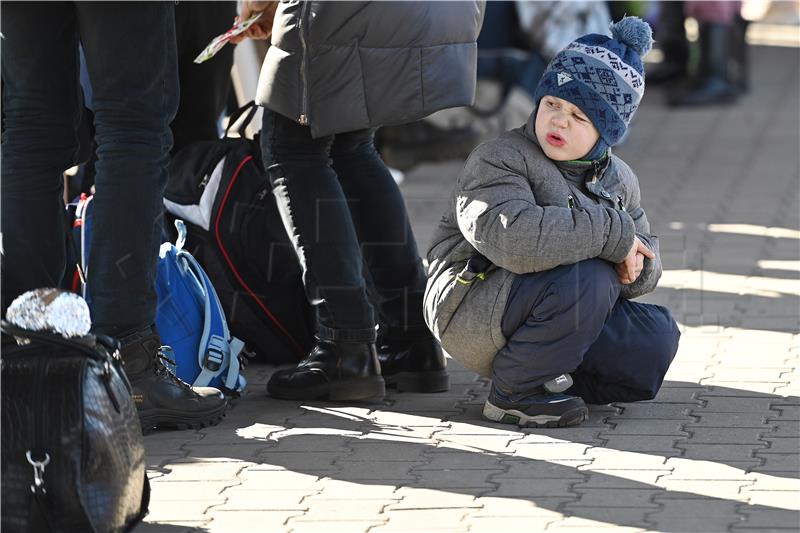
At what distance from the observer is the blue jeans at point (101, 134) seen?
3.25m

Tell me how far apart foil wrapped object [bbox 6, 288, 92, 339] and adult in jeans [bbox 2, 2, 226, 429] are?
66 centimetres

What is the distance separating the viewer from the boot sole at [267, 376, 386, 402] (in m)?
3.66

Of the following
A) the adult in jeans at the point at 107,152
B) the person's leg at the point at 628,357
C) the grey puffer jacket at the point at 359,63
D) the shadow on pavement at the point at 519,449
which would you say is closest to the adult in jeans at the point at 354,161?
the grey puffer jacket at the point at 359,63

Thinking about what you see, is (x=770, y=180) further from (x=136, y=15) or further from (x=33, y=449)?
(x=33, y=449)

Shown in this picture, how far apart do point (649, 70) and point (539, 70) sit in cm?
323

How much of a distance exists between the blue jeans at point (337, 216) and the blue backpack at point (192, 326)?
0.90 ft

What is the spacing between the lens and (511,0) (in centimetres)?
765

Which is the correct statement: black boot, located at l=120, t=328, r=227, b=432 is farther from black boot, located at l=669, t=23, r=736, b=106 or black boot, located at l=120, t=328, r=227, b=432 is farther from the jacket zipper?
black boot, located at l=669, t=23, r=736, b=106

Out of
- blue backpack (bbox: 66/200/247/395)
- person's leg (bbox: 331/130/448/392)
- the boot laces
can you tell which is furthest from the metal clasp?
person's leg (bbox: 331/130/448/392)

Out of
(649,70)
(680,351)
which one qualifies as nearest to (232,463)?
(680,351)

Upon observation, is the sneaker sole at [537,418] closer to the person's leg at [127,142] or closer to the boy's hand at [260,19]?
the person's leg at [127,142]

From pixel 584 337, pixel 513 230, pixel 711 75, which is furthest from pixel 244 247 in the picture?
pixel 711 75

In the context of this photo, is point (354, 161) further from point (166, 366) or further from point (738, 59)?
point (738, 59)

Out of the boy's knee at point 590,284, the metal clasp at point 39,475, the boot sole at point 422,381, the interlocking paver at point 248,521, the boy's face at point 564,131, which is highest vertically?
the boy's face at point 564,131
